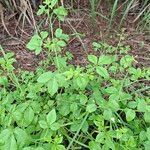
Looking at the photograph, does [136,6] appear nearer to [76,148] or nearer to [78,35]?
[78,35]

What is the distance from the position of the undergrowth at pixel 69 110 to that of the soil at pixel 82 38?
0.88ft

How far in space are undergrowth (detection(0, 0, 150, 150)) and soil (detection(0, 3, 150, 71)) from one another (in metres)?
0.27

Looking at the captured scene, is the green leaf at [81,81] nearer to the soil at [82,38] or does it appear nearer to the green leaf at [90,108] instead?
the green leaf at [90,108]

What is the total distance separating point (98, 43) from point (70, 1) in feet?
1.20

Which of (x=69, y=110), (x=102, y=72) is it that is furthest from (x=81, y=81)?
(x=69, y=110)

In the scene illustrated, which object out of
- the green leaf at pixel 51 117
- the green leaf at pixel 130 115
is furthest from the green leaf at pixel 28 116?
the green leaf at pixel 130 115

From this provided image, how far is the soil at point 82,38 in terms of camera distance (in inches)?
84.2

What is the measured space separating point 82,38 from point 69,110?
0.66 metres

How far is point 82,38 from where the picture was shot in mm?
2199

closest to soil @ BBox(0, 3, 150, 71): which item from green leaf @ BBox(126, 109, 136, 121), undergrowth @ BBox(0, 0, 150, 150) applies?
undergrowth @ BBox(0, 0, 150, 150)

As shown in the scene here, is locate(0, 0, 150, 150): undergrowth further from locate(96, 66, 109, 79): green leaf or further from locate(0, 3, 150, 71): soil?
locate(0, 3, 150, 71): soil

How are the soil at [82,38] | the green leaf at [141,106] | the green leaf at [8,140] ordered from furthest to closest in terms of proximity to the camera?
1. the soil at [82,38]
2. the green leaf at [141,106]
3. the green leaf at [8,140]

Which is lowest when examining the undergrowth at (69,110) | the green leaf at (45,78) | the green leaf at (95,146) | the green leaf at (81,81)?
the green leaf at (95,146)

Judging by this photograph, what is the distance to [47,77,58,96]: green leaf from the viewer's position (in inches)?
58.9
